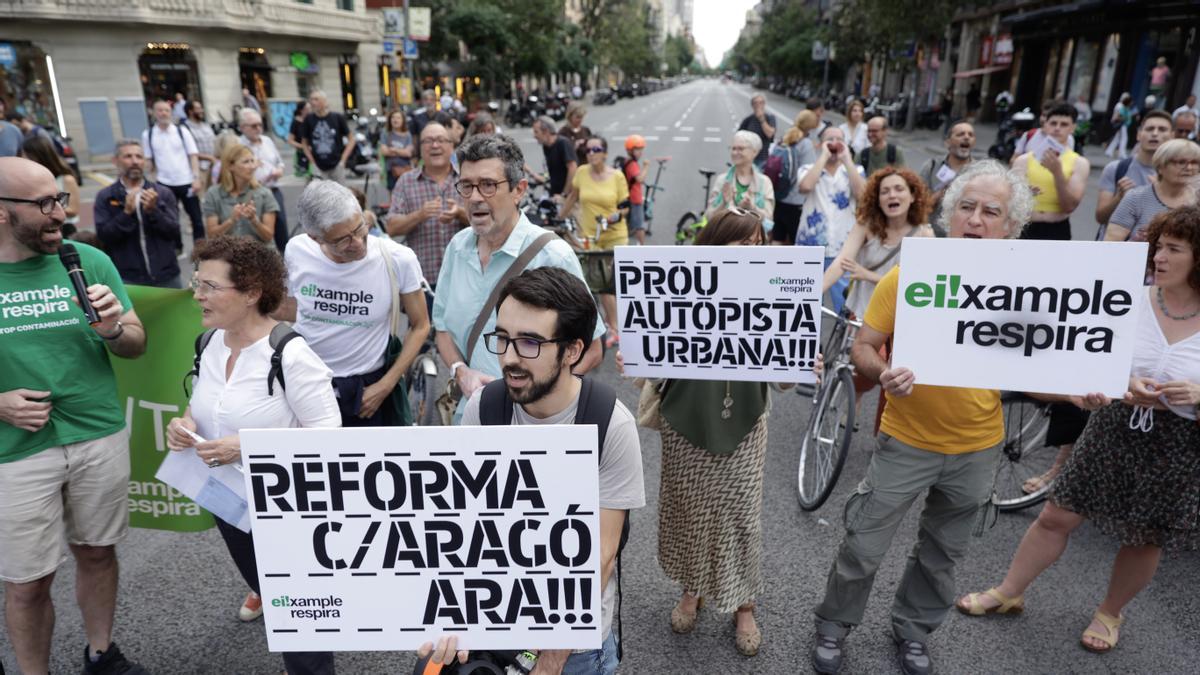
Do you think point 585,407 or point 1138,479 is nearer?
point 585,407

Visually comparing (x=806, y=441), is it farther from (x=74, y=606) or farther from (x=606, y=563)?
(x=74, y=606)

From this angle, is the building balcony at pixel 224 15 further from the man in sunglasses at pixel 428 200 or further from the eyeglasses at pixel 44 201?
the eyeglasses at pixel 44 201

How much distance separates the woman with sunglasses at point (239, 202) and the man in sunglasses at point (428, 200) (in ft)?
3.82

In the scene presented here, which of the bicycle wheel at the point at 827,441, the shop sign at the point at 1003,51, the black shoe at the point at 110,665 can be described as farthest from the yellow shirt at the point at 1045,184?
the shop sign at the point at 1003,51

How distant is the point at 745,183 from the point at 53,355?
5.06m

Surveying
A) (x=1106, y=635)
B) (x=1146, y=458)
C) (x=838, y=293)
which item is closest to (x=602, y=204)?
(x=838, y=293)

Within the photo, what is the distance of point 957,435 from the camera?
9.37 ft

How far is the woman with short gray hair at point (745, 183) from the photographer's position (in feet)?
20.5

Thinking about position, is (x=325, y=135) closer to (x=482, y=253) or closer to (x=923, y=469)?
(x=482, y=253)

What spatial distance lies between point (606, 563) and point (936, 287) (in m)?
1.51

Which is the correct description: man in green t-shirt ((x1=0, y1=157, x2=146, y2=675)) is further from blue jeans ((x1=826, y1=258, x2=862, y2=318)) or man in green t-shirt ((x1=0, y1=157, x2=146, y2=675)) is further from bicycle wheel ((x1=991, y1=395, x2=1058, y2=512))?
blue jeans ((x1=826, y1=258, x2=862, y2=318))

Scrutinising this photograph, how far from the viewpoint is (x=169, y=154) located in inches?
355

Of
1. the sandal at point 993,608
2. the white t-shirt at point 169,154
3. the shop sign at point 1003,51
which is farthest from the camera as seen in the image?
the shop sign at point 1003,51

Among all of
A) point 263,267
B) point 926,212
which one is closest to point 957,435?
point 926,212
